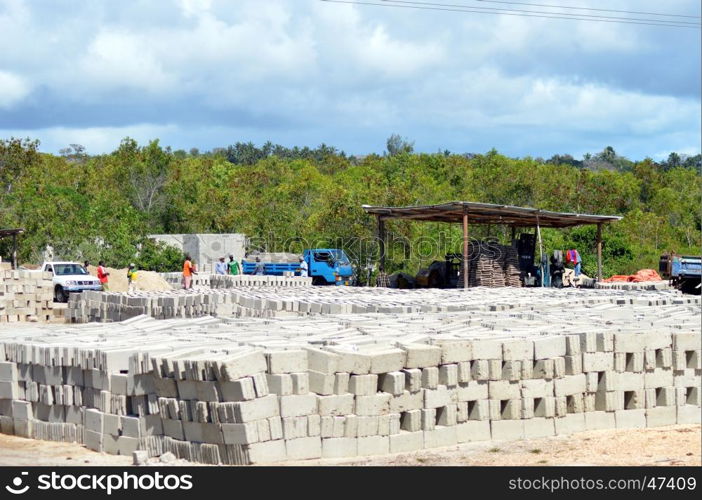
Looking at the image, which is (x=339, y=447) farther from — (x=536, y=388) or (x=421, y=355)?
(x=536, y=388)

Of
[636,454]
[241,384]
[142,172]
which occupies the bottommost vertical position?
[636,454]

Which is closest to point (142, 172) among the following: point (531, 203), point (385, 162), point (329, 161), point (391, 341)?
point (531, 203)

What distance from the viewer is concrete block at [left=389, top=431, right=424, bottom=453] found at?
9.98 m

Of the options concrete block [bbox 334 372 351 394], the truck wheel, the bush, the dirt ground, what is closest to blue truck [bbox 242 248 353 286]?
the bush

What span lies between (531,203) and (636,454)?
146ft

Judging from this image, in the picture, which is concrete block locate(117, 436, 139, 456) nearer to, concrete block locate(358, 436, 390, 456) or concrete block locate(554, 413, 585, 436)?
concrete block locate(358, 436, 390, 456)

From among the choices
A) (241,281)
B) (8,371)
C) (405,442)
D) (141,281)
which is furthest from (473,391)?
(141,281)

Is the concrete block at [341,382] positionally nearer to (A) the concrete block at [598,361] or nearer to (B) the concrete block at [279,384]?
(B) the concrete block at [279,384]

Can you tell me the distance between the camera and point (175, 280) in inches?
1361

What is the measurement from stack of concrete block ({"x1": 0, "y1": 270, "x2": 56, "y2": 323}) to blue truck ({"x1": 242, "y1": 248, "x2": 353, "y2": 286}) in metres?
11.7

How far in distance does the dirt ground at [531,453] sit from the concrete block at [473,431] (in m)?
0.11

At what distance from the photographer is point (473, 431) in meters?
10.6

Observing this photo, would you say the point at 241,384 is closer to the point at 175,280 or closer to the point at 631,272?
the point at 175,280

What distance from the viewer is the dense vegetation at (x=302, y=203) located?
4094 cm
